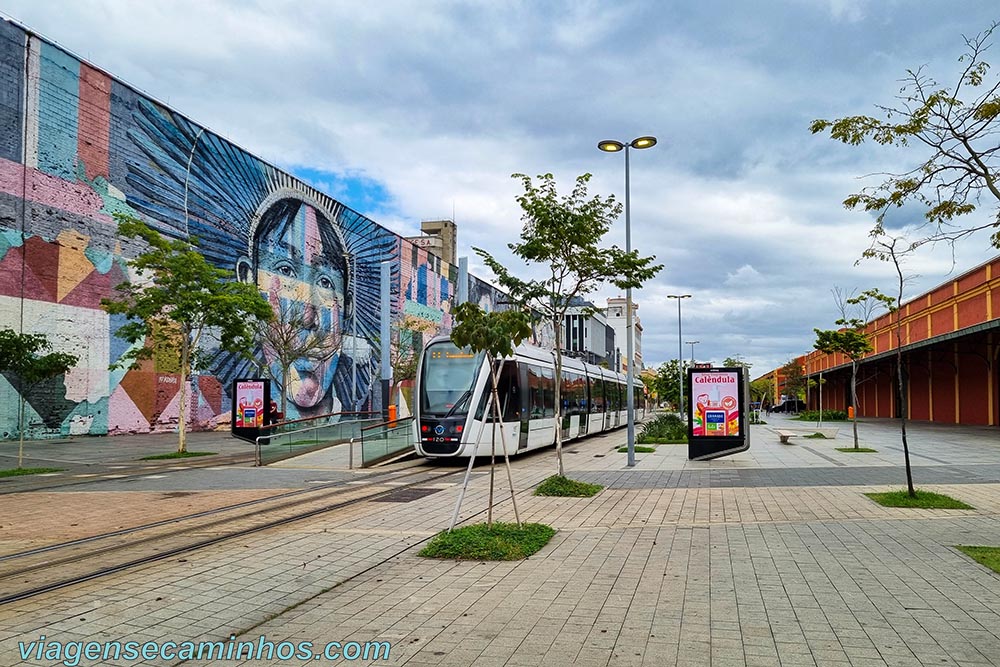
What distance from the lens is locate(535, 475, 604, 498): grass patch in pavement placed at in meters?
12.9

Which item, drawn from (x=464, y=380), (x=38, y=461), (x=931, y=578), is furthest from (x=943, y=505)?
(x=38, y=461)

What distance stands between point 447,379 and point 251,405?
33.7 ft

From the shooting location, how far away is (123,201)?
29.7 meters

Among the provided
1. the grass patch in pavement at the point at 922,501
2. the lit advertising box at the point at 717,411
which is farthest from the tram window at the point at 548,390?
the grass patch in pavement at the point at 922,501

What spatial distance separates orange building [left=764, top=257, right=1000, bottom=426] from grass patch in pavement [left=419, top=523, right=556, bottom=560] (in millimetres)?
24600

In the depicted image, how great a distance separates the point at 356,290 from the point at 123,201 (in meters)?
21.0

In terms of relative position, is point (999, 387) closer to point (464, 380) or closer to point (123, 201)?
point (464, 380)

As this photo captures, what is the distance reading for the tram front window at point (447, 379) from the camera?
61.8 ft

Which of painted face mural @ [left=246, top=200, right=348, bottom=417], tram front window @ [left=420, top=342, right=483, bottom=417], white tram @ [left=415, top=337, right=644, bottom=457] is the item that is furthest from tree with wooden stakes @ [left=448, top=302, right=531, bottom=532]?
painted face mural @ [left=246, top=200, right=348, bottom=417]

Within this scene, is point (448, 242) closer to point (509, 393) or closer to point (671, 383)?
point (671, 383)

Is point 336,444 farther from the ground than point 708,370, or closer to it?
closer to it

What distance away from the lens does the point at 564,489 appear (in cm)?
1291

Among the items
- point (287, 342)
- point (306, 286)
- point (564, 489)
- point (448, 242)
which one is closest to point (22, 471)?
point (564, 489)

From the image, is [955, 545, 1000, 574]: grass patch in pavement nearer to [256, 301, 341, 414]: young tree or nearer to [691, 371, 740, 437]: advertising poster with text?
[691, 371, 740, 437]: advertising poster with text
